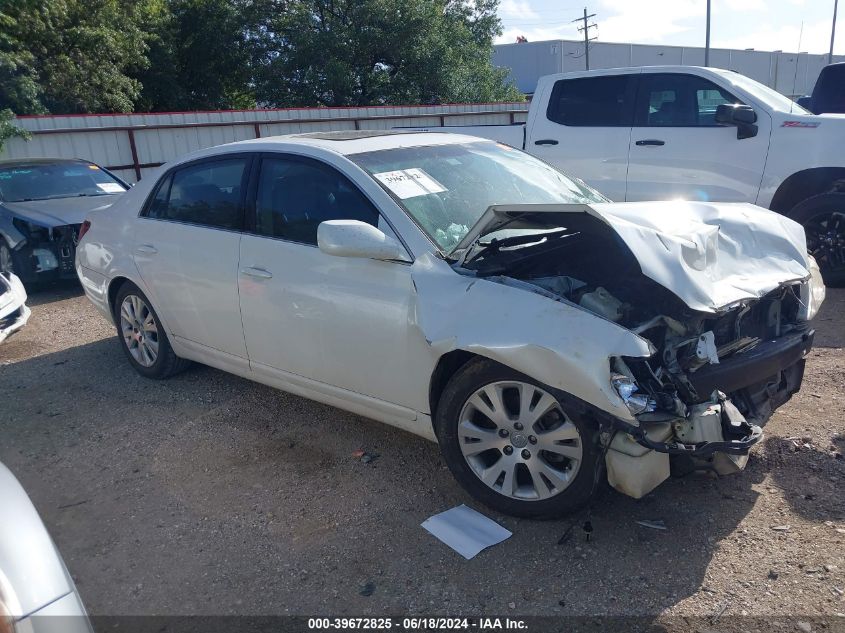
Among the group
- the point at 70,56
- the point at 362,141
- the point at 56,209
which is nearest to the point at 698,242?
the point at 362,141

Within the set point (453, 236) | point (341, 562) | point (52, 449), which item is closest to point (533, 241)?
point (453, 236)

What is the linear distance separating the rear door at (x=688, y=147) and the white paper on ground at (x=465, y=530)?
15.8 ft

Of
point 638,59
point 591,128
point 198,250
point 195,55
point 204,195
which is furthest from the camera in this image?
point 638,59

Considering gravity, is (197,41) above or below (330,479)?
above

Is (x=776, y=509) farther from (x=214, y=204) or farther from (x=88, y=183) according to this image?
(x=88, y=183)

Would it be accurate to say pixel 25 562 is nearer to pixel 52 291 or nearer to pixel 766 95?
pixel 766 95

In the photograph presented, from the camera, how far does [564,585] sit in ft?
8.98

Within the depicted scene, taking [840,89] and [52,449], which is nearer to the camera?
[52,449]

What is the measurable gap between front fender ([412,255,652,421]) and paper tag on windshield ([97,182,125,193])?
24.1 ft

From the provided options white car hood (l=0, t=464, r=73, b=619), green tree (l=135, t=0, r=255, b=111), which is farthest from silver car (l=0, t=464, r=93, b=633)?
green tree (l=135, t=0, r=255, b=111)

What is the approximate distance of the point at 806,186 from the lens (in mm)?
6438

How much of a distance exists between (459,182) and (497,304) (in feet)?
3.71

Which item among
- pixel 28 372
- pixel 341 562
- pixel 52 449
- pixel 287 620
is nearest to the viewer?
pixel 287 620

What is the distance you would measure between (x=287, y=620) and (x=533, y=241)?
2.04 m
